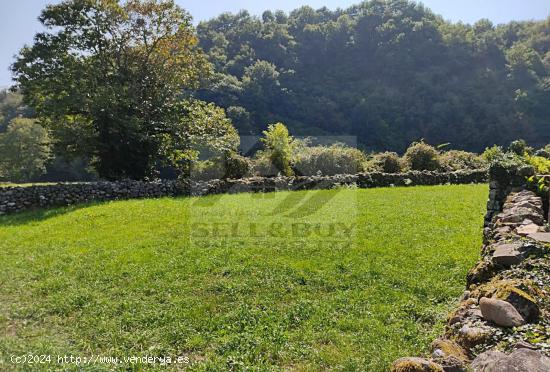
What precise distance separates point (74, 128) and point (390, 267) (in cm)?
1770

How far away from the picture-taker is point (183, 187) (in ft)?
66.3

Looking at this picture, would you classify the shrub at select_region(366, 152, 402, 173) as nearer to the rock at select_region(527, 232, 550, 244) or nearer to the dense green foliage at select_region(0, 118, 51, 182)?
the rock at select_region(527, 232, 550, 244)

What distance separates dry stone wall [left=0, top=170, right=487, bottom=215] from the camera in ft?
53.2

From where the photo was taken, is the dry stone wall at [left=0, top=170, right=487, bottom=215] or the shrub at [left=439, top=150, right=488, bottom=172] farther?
the shrub at [left=439, top=150, right=488, bottom=172]

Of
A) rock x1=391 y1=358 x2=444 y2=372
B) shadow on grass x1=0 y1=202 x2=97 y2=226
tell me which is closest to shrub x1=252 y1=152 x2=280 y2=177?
shadow on grass x1=0 y1=202 x2=97 y2=226

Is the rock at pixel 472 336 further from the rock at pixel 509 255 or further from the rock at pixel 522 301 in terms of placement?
the rock at pixel 509 255

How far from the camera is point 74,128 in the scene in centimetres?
1964

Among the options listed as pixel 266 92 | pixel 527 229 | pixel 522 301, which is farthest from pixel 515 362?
pixel 266 92

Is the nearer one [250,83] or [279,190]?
[279,190]

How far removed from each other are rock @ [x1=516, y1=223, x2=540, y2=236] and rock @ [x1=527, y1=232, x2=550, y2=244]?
0.67ft

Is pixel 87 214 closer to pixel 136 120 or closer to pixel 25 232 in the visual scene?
pixel 25 232

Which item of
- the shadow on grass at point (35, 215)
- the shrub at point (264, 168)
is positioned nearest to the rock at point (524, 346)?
the shadow on grass at point (35, 215)

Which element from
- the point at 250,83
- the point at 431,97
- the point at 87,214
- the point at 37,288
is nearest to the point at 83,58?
the point at 87,214

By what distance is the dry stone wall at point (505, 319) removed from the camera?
2.95m
